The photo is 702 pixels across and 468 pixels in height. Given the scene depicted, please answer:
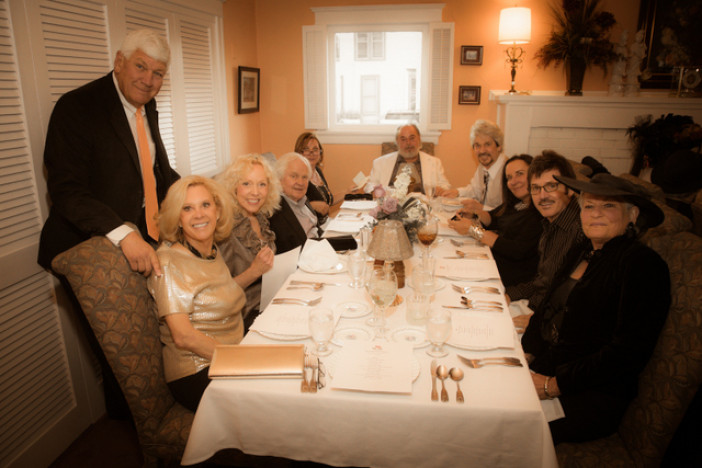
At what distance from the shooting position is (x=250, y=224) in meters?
2.46

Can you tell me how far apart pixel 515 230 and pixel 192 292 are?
172 centimetres

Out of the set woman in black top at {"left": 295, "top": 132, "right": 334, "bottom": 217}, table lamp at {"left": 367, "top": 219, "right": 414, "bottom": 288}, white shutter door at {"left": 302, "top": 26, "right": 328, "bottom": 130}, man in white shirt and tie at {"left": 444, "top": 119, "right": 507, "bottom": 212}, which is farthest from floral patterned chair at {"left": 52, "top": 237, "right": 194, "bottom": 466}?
white shutter door at {"left": 302, "top": 26, "right": 328, "bottom": 130}

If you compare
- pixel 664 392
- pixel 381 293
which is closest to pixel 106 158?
pixel 381 293

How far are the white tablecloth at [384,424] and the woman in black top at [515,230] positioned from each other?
1244 millimetres

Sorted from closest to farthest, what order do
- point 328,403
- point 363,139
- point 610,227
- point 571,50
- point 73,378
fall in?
point 328,403 → point 610,227 → point 73,378 → point 571,50 → point 363,139

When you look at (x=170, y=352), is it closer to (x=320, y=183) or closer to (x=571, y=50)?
(x=320, y=183)

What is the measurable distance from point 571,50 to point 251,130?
11.0ft

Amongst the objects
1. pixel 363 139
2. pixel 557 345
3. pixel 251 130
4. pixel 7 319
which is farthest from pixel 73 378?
pixel 363 139

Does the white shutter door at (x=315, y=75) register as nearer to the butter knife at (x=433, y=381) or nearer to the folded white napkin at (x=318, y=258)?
the folded white napkin at (x=318, y=258)

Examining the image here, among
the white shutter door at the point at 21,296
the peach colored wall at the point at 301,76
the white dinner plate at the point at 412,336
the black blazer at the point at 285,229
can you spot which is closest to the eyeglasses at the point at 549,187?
the white dinner plate at the point at 412,336

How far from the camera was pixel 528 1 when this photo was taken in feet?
15.8

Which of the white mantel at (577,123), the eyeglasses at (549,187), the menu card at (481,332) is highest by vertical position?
the white mantel at (577,123)

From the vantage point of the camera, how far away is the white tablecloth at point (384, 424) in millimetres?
1229

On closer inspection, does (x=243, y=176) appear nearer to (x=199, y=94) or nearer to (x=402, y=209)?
(x=402, y=209)
